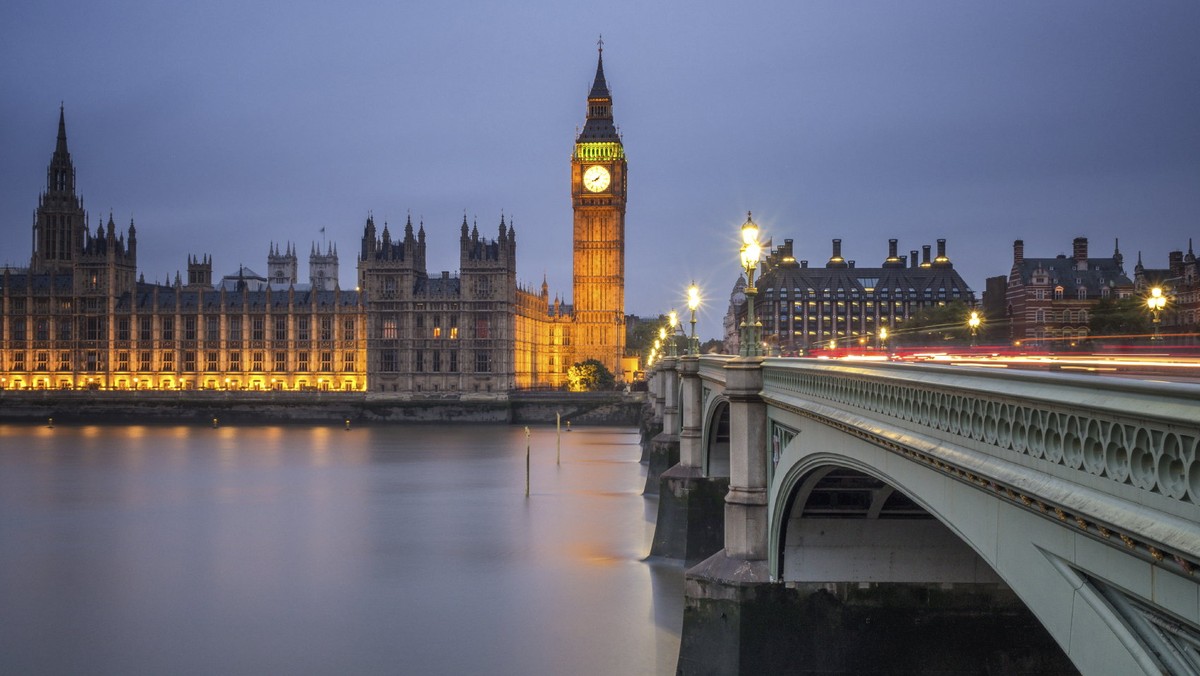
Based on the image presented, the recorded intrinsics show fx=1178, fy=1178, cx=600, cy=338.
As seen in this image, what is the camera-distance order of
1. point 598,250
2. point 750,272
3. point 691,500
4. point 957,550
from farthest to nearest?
point 598,250 < point 691,500 < point 750,272 < point 957,550

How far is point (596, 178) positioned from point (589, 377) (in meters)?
29.8

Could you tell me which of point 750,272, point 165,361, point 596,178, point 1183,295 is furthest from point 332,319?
point 750,272

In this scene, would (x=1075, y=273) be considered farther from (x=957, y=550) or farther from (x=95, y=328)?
(x=95, y=328)

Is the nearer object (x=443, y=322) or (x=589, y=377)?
(x=443, y=322)

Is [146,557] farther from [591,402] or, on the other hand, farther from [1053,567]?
[591,402]

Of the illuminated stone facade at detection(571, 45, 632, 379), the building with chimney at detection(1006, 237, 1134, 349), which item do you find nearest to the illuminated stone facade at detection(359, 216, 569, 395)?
the illuminated stone facade at detection(571, 45, 632, 379)

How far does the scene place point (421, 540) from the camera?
→ 158 feet

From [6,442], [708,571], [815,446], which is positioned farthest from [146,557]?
[6,442]

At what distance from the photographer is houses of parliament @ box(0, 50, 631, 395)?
5320 inches

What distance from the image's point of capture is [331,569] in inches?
1651

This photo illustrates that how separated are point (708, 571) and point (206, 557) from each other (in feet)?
98.9

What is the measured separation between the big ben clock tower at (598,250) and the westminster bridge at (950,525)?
407ft

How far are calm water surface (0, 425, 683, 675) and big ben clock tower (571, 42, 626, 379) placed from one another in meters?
74.5

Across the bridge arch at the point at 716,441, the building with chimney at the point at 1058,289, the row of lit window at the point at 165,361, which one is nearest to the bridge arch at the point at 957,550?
the bridge arch at the point at 716,441
